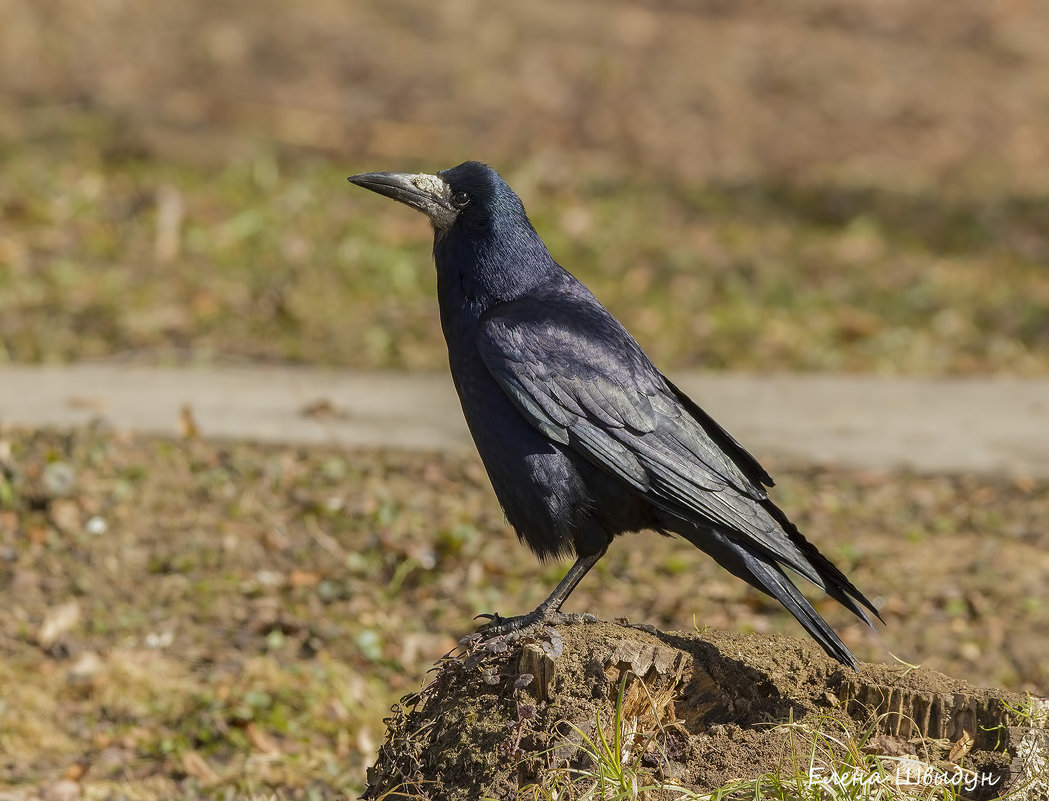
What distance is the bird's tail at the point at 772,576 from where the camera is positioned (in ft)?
10.4

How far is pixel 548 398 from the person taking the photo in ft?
11.5

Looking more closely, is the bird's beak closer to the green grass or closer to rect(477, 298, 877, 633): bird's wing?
rect(477, 298, 877, 633): bird's wing

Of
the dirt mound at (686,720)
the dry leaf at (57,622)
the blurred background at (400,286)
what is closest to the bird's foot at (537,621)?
the dirt mound at (686,720)

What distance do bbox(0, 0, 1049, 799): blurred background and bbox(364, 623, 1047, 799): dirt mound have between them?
1.16 meters

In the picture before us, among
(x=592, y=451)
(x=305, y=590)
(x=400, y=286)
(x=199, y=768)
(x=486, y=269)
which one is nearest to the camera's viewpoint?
(x=592, y=451)

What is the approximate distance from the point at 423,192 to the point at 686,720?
1678 mm

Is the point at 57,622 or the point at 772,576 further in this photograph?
the point at 57,622

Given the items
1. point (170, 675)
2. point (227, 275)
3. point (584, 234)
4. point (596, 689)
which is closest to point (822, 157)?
point (584, 234)

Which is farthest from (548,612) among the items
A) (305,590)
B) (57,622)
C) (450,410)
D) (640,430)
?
(450,410)

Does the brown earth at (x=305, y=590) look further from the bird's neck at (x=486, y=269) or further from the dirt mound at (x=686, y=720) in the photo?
the bird's neck at (x=486, y=269)

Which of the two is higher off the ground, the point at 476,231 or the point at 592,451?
the point at 476,231

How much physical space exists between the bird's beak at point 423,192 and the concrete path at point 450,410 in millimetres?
2279

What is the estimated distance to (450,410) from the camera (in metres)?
6.52

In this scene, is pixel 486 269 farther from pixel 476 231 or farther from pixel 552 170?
pixel 552 170
